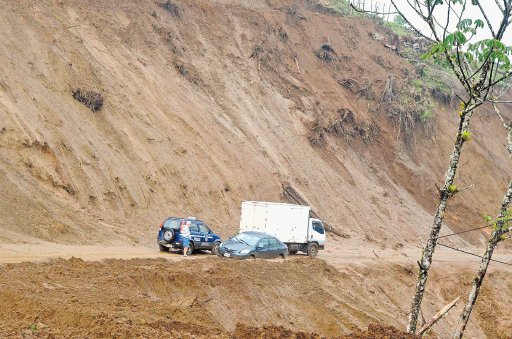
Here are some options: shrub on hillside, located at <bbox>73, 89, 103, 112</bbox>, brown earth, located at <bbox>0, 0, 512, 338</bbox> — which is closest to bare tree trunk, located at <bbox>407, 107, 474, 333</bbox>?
brown earth, located at <bbox>0, 0, 512, 338</bbox>

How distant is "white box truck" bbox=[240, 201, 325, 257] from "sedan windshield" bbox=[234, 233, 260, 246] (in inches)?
143

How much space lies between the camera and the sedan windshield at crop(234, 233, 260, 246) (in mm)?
23177

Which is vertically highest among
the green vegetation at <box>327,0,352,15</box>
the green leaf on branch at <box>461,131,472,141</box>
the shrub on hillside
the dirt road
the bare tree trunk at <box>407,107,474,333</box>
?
the green vegetation at <box>327,0,352,15</box>

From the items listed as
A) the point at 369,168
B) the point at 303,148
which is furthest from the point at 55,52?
the point at 369,168

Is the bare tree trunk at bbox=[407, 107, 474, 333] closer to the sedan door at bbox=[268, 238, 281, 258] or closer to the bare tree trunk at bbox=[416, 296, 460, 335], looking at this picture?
the bare tree trunk at bbox=[416, 296, 460, 335]

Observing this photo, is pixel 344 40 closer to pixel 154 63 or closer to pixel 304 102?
pixel 304 102

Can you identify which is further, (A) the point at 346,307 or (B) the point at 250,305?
(A) the point at 346,307

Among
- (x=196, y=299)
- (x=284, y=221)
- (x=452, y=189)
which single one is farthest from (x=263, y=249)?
(x=452, y=189)

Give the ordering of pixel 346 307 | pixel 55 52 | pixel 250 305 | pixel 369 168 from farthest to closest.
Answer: pixel 369 168 → pixel 55 52 → pixel 346 307 → pixel 250 305

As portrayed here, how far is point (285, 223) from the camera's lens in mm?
27469

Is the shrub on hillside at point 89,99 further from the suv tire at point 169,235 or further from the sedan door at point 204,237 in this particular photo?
the sedan door at point 204,237

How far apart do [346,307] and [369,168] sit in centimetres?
2860

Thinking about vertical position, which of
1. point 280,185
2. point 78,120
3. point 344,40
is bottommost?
point 280,185

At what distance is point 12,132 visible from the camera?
26453 mm
